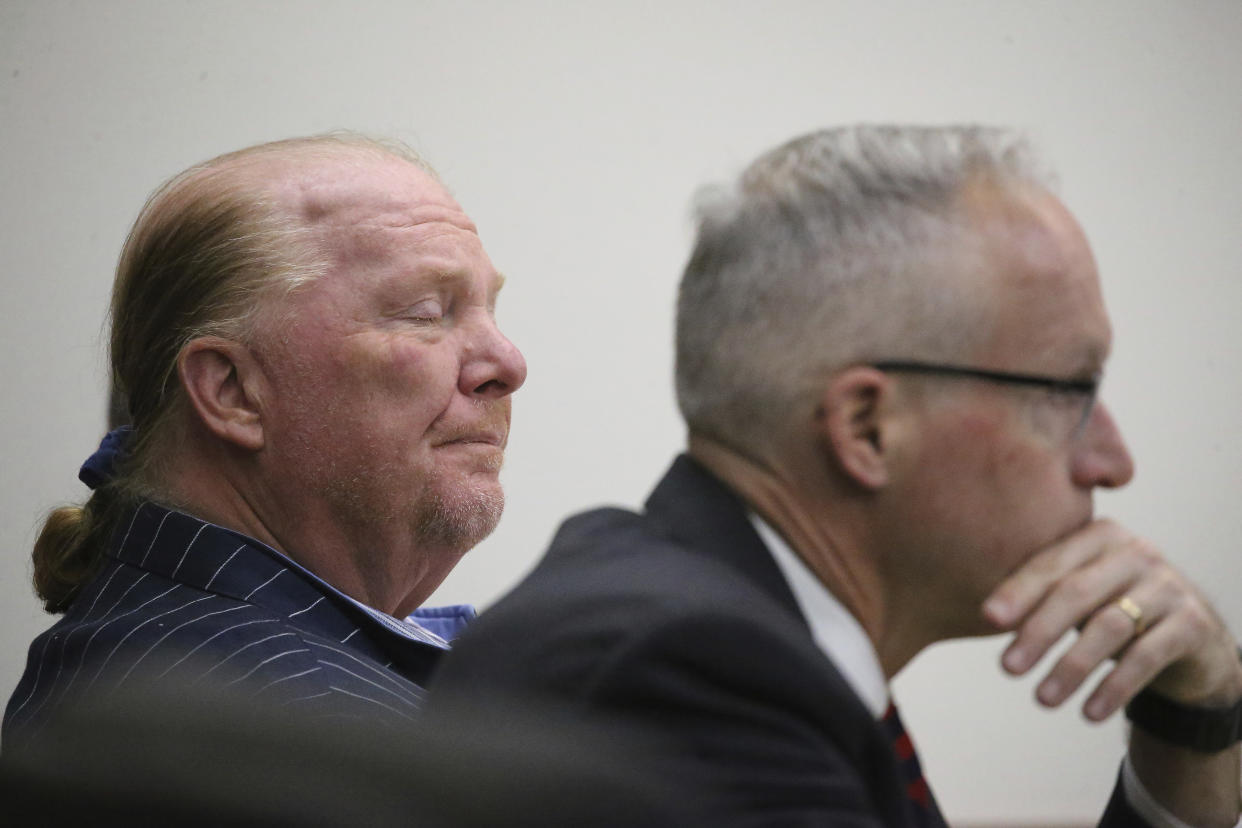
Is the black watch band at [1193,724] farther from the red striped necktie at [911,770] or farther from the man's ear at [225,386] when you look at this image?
the man's ear at [225,386]

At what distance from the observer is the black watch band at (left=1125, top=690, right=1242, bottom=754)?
2.82ft

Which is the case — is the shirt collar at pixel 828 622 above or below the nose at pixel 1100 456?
below

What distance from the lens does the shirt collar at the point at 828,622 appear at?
71 centimetres

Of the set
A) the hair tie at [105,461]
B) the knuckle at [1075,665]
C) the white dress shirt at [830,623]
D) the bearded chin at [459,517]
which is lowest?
the bearded chin at [459,517]

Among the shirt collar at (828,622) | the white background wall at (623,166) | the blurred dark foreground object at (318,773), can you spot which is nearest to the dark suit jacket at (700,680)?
the shirt collar at (828,622)

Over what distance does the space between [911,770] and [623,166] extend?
172 centimetres

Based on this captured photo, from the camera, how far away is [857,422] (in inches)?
28.3

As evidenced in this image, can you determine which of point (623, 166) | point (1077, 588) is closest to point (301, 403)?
point (1077, 588)

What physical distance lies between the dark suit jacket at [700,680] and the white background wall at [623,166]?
162 centimetres

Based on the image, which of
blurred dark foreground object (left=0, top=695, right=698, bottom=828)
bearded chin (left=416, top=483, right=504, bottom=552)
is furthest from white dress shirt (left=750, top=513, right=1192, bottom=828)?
bearded chin (left=416, top=483, right=504, bottom=552)

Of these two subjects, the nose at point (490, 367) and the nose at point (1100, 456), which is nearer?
the nose at point (1100, 456)

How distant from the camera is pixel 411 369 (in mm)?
1235

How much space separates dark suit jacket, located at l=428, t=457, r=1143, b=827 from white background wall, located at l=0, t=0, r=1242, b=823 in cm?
162

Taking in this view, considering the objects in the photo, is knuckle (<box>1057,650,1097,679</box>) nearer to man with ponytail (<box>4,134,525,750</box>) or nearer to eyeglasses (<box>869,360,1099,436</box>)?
eyeglasses (<box>869,360,1099,436</box>)
